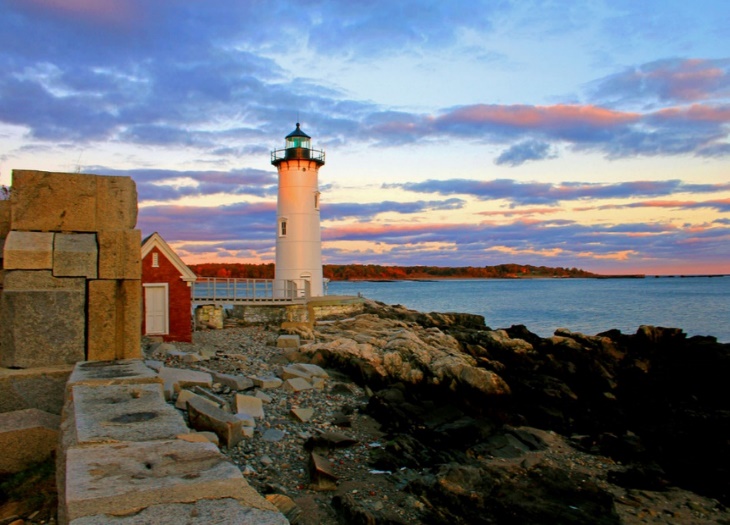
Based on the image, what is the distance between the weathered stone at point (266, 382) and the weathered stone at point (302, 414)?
1576 millimetres

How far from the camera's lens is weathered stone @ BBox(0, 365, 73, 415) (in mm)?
5422

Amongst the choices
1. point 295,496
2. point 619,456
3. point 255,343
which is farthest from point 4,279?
point 255,343

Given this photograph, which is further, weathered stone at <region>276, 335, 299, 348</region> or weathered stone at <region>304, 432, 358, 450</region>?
weathered stone at <region>276, 335, 299, 348</region>

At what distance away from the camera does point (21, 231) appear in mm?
5945

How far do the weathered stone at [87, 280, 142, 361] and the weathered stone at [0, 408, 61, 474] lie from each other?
4.08 feet

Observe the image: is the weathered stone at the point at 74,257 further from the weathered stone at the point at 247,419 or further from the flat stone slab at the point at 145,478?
the weathered stone at the point at 247,419

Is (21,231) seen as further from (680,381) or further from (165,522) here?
(680,381)

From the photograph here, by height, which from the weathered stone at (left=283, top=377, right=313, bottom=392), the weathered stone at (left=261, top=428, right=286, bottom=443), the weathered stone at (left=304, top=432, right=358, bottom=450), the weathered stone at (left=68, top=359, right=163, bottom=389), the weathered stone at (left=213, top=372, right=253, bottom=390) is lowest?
the weathered stone at (left=304, top=432, right=358, bottom=450)

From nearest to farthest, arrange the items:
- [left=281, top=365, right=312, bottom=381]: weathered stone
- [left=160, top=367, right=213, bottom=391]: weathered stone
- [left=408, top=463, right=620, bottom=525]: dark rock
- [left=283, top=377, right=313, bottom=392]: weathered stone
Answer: [left=408, top=463, right=620, bottom=525]: dark rock < [left=160, top=367, right=213, bottom=391]: weathered stone < [left=283, top=377, right=313, bottom=392]: weathered stone < [left=281, top=365, right=312, bottom=381]: weathered stone

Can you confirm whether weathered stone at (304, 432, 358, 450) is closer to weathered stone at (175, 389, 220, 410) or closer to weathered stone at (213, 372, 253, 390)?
weathered stone at (175, 389, 220, 410)

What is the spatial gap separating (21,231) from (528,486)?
23.9 feet

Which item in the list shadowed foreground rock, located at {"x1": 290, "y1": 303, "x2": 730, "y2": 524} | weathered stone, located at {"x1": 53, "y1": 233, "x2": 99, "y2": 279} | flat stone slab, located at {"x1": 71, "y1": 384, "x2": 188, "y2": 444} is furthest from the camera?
shadowed foreground rock, located at {"x1": 290, "y1": 303, "x2": 730, "y2": 524}

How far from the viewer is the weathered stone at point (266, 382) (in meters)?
11.9

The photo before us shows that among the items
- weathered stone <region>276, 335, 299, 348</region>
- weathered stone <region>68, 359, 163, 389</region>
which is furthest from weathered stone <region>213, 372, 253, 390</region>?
weathered stone <region>276, 335, 299, 348</region>
